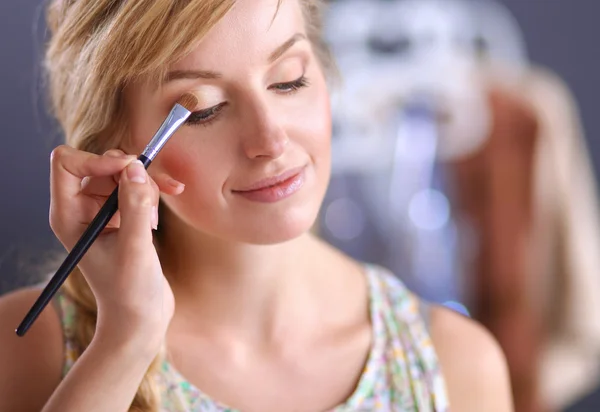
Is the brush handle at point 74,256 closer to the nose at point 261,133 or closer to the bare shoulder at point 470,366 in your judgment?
the nose at point 261,133

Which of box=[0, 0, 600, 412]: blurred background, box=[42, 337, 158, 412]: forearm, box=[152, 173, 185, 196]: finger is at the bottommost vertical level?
box=[0, 0, 600, 412]: blurred background

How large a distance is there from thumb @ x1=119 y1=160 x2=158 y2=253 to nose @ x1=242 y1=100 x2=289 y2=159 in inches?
3.8

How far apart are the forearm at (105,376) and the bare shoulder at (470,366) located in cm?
31

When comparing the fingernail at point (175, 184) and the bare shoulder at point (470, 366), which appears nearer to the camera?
the fingernail at point (175, 184)

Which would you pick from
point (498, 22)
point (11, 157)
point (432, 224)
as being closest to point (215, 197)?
point (11, 157)

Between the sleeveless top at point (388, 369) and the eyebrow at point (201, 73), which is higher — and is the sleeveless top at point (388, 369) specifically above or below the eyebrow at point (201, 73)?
below

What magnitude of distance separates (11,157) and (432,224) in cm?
67

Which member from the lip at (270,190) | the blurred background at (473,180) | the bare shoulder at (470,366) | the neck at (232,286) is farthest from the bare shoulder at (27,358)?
the blurred background at (473,180)

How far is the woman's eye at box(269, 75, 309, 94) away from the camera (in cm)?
67

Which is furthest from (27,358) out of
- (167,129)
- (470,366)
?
(470,366)

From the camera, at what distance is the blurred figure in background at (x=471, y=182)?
51.8 inches

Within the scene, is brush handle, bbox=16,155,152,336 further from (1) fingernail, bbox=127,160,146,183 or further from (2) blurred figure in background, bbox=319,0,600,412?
(2) blurred figure in background, bbox=319,0,600,412

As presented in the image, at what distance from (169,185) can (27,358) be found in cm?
20

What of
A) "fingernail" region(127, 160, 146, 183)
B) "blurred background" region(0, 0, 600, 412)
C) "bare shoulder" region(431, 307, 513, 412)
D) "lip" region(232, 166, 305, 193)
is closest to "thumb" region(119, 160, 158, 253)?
"fingernail" region(127, 160, 146, 183)
